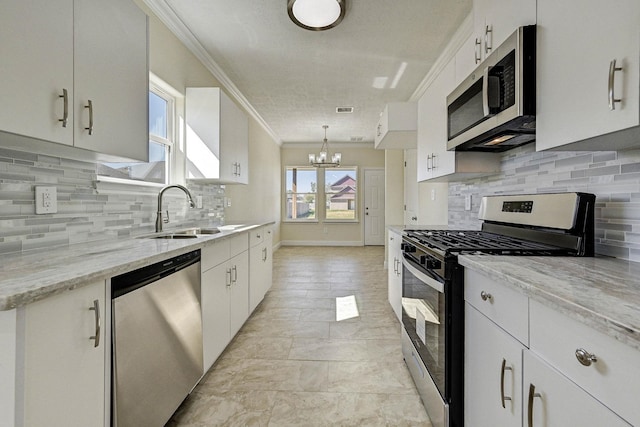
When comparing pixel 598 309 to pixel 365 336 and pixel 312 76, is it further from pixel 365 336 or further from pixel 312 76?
pixel 312 76

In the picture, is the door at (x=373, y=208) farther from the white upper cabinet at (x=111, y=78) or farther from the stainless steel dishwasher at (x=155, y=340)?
the white upper cabinet at (x=111, y=78)

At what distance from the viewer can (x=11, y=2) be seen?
103cm

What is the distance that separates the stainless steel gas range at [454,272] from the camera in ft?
4.38

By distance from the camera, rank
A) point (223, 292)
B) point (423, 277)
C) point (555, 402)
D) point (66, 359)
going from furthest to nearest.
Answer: point (223, 292) → point (423, 277) → point (66, 359) → point (555, 402)

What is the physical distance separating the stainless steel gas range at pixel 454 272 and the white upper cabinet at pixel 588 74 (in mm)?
354

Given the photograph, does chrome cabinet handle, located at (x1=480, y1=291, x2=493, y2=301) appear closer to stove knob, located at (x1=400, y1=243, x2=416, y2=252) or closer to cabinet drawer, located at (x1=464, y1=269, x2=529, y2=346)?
cabinet drawer, located at (x1=464, y1=269, x2=529, y2=346)

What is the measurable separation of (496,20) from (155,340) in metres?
2.17

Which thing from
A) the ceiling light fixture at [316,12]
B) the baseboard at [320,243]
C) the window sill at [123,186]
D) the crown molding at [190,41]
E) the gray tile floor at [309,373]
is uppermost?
the crown molding at [190,41]

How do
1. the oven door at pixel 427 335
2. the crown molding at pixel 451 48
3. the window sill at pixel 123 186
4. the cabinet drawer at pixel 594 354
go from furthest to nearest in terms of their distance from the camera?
the crown molding at pixel 451 48
the window sill at pixel 123 186
the oven door at pixel 427 335
the cabinet drawer at pixel 594 354

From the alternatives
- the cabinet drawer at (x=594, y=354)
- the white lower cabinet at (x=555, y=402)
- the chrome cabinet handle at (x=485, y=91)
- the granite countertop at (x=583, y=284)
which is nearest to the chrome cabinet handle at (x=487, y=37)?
the chrome cabinet handle at (x=485, y=91)

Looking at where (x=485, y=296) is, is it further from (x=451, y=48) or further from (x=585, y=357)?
(x=451, y=48)

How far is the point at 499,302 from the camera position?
1063 millimetres

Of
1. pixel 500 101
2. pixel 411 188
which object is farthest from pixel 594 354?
pixel 411 188

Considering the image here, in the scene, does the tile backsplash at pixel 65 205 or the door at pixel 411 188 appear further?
the door at pixel 411 188
